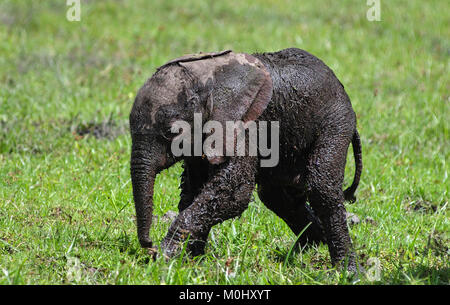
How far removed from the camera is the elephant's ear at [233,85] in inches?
191

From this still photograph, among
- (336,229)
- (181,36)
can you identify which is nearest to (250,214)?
(336,229)

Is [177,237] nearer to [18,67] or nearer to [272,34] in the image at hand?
[18,67]

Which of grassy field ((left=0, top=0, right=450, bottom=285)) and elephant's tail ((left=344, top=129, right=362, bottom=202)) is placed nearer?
grassy field ((left=0, top=0, right=450, bottom=285))

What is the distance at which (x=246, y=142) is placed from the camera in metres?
4.96

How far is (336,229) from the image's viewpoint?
5.29 meters

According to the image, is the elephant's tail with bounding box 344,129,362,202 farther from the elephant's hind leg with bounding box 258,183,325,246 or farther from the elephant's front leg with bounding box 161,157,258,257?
the elephant's front leg with bounding box 161,157,258,257

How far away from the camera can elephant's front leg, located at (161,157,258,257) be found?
4.77 metres

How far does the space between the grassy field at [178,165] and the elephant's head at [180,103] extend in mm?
590

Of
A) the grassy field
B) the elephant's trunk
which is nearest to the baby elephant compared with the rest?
the elephant's trunk

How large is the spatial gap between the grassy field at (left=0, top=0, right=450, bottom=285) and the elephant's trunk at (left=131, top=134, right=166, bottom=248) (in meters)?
0.32

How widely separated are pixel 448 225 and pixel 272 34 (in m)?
7.27

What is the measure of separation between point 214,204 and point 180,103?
2.55 ft

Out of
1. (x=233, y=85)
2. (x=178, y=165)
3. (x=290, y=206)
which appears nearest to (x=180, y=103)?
(x=233, y=85)
